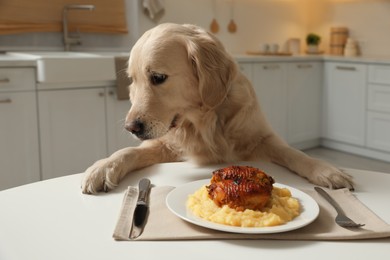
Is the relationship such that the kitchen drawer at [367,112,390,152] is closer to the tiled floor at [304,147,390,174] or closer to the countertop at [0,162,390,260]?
the tiled floor at [304,147,390,174]

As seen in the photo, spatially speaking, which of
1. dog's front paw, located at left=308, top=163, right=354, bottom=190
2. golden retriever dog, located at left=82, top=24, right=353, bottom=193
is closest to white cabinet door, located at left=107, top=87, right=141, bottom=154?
golden retriever dog, located at left=82, top=24, right=353, bottom=193

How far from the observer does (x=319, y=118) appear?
16.0 ft

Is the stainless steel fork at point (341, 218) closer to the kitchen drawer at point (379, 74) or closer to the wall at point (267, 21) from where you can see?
the wall at point (267, 21)

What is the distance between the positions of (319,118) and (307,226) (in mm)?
4355

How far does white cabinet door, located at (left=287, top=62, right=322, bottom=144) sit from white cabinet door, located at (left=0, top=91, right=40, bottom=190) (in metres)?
2.70

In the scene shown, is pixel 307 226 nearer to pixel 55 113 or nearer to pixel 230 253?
pixel 230 253

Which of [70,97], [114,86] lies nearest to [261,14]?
[114,86]

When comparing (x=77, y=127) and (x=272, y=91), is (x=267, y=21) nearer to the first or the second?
(x=272, y=91)

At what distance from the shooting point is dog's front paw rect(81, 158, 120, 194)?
91 cm

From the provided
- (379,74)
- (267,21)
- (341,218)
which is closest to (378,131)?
(379,74)

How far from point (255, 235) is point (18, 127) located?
2382mm

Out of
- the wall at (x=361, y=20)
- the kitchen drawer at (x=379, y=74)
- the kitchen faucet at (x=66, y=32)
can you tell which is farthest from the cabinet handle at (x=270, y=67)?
the kitchen faucet at (x=66, y=32)

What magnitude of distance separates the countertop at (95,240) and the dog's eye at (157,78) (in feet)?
1.69

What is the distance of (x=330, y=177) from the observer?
1.03 metres
